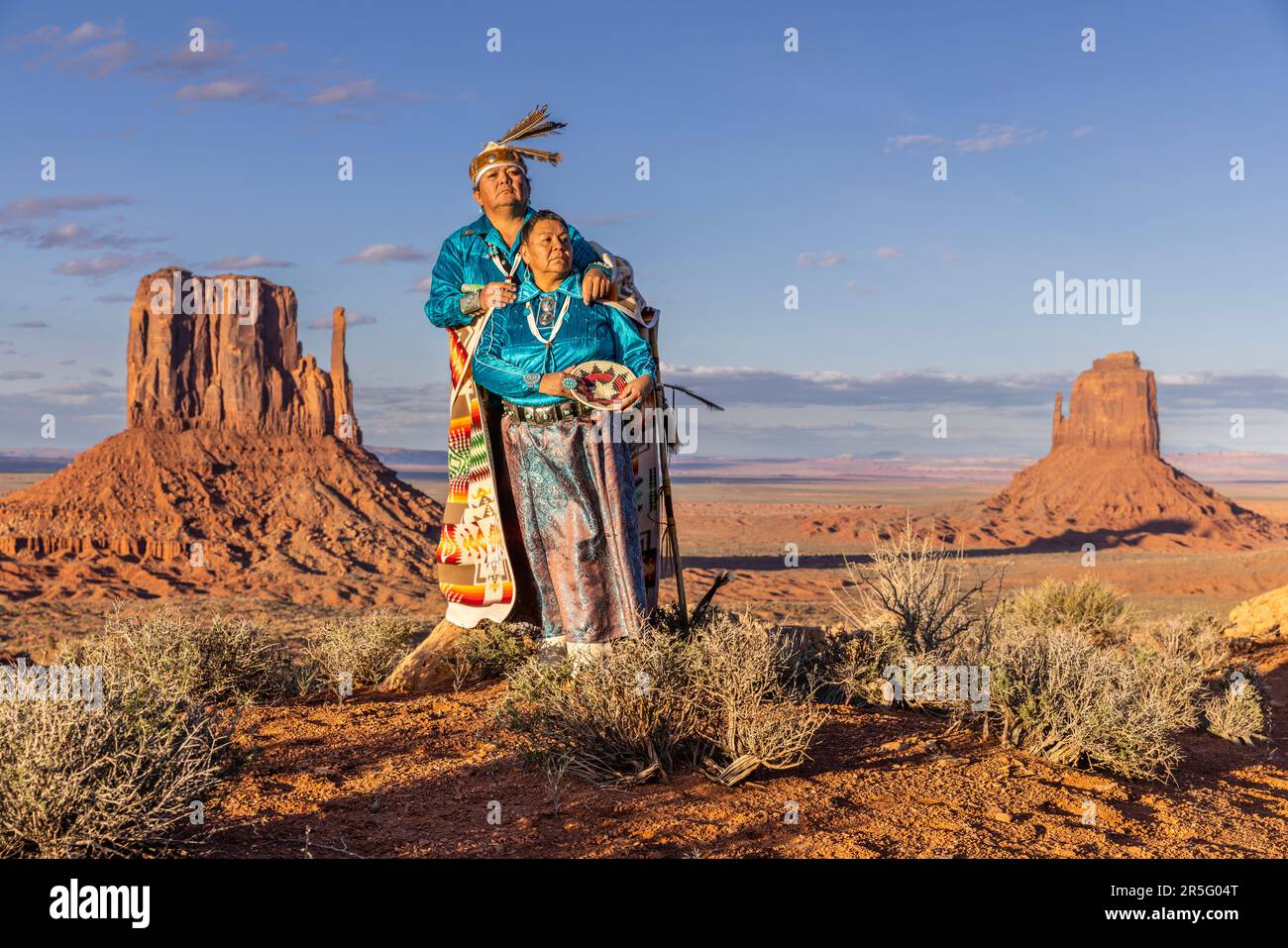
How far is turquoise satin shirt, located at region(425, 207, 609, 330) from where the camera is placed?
6.58 metres

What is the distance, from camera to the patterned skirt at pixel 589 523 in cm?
615

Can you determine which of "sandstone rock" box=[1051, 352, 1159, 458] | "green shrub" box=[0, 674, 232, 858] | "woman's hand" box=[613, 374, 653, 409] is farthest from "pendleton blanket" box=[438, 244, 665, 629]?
"sandstone rock" box=[1051, 352, 1159, 458]

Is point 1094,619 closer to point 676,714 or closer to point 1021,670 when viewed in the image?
point 1021,670

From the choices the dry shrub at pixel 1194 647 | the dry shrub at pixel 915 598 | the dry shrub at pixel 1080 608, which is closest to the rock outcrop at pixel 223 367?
the dry shrub at pixel 1080 608

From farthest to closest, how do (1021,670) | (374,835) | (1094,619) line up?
1. (1094,619)
2. (1021,670)
3. (374,835)

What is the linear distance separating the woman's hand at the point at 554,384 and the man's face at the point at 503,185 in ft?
3.92

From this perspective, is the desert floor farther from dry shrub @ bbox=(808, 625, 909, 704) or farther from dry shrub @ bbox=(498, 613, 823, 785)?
dry shrub @ bbox=(808, 625, 909, 704)

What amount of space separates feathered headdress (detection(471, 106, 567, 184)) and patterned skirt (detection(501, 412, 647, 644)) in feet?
5.37

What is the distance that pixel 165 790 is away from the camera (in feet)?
13.0

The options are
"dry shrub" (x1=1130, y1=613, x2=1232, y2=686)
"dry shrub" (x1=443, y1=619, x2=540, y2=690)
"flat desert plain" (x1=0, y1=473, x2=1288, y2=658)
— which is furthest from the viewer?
"flat desert plain" (x1=0, y1=473, x2=1288, y2=658)

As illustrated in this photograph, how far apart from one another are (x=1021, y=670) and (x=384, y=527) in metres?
48.2

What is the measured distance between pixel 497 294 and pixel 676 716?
2.65 metres

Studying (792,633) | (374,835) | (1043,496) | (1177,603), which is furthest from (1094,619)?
(1043,496)

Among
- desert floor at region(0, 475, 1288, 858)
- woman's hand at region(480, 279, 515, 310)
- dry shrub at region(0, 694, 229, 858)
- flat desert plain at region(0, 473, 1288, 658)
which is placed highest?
woman's hand at region(480, 279, 515, 310)
